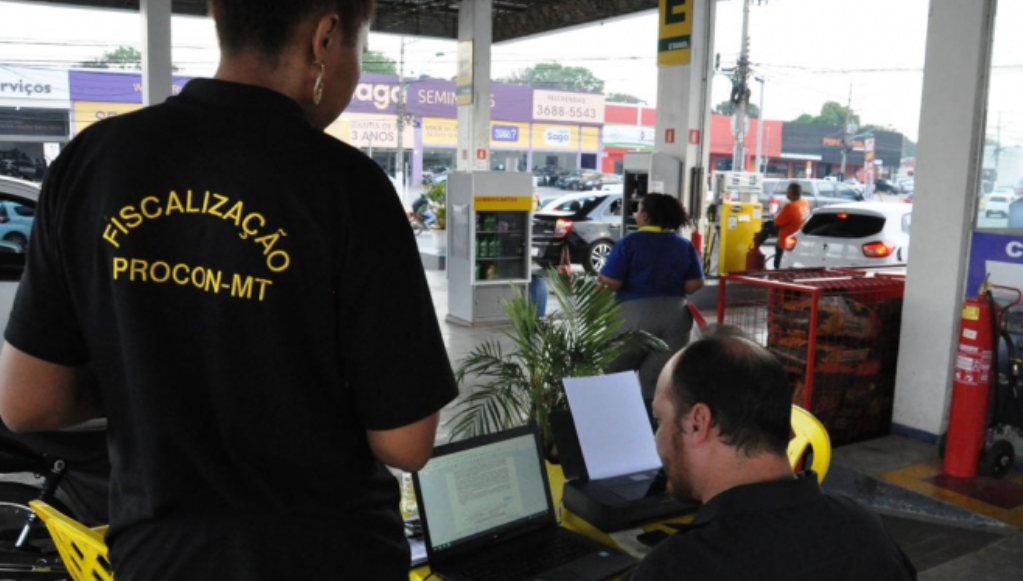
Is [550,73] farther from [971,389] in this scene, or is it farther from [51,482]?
[51,482]

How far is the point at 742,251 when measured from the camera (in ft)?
46.9

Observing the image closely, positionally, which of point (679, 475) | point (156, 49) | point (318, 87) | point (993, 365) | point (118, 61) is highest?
point (118, 61)

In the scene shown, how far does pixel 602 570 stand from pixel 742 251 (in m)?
12.7

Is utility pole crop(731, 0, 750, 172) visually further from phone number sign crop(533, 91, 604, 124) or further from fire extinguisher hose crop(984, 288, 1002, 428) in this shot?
fire extinguisher hose crop(984, 288, 1002, 428)

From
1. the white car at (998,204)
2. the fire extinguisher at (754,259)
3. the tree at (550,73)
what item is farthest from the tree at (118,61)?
the white car at (998,204)

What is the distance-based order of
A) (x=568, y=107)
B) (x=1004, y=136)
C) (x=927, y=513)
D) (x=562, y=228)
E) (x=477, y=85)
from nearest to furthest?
(x=927, y=513) < (x=1004, y=136) < (x=562, y=228) < (x=477, y=85) < (x=568, y=107)

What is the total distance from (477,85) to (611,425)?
14560mm

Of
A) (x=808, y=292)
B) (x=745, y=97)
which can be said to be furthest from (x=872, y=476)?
(x=745, y=97)

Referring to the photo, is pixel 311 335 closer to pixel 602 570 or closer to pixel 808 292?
pixel 602 570

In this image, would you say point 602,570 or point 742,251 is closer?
point 602,570

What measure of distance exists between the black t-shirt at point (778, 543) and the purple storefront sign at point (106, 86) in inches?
1108

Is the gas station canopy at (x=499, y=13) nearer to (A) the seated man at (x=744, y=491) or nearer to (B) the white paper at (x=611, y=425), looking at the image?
(B) the white paper at (x=611, y=425)

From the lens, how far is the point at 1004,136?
5574 millimetres

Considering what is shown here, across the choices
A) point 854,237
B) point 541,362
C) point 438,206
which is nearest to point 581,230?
point 438,206
